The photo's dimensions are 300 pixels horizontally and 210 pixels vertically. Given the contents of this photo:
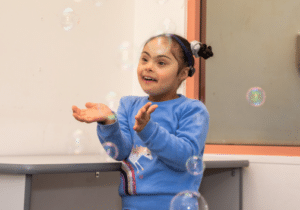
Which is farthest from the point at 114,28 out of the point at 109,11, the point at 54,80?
the point at 54,80

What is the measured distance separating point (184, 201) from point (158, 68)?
0.40m

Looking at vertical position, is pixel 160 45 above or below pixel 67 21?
below

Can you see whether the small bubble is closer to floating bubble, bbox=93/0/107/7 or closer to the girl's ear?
the girl's ear

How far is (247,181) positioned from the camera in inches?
70.8

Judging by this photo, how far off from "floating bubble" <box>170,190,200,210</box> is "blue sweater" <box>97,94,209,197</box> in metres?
0.01

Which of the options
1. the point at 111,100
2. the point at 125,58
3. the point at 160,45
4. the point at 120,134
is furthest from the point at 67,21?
the point at 120,134

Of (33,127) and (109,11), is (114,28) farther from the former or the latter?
(33,127)

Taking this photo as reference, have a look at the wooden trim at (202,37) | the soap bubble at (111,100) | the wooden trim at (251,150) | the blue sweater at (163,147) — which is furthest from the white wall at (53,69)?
the wooden trim at (251,150)

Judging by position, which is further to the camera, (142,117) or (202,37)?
(202,37)

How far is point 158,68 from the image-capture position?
105cm

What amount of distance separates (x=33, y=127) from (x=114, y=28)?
0.79m

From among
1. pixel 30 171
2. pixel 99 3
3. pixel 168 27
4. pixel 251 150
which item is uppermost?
pixel 99 3

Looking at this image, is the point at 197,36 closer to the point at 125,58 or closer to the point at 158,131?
the point at 125,58

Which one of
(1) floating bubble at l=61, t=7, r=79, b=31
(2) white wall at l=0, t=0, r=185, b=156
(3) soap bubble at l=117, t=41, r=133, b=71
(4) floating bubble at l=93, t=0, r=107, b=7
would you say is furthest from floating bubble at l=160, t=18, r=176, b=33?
(4) floating bubble at l=93, t=0, r=107, b=7
